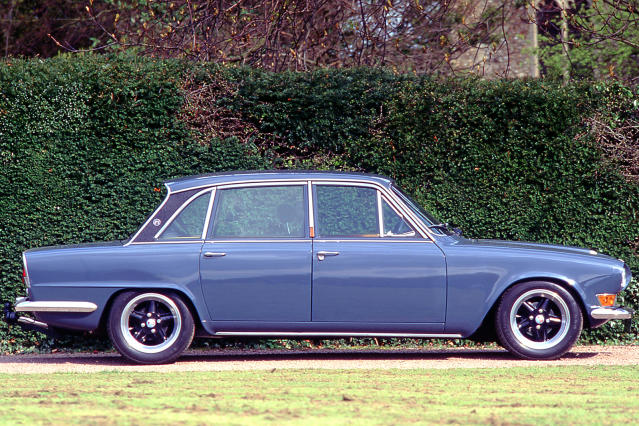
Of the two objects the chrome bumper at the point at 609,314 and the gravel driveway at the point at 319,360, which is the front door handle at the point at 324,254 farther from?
the chrome bumper at the point at 609,314

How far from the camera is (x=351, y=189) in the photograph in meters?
8.28

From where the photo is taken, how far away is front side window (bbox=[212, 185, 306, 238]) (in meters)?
8.16

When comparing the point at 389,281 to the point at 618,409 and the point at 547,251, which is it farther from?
the point at 618,409

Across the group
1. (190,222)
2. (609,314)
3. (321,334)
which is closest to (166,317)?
(190,222)

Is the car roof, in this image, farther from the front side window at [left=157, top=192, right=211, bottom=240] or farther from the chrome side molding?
the chrome side molding

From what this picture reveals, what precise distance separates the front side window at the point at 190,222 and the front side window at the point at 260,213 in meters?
0.12

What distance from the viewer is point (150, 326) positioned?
26.7ft

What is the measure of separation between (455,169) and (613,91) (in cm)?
195

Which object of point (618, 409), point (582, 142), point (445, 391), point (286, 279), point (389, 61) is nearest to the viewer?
point (618, 409)

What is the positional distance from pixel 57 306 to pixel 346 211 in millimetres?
2727

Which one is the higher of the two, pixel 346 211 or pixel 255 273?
pixel 346 211

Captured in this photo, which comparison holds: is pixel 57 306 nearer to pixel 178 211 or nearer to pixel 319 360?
pixel 178 211

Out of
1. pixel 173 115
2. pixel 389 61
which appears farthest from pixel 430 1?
pixel 173 115

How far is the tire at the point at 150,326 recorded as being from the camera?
8.06 m
